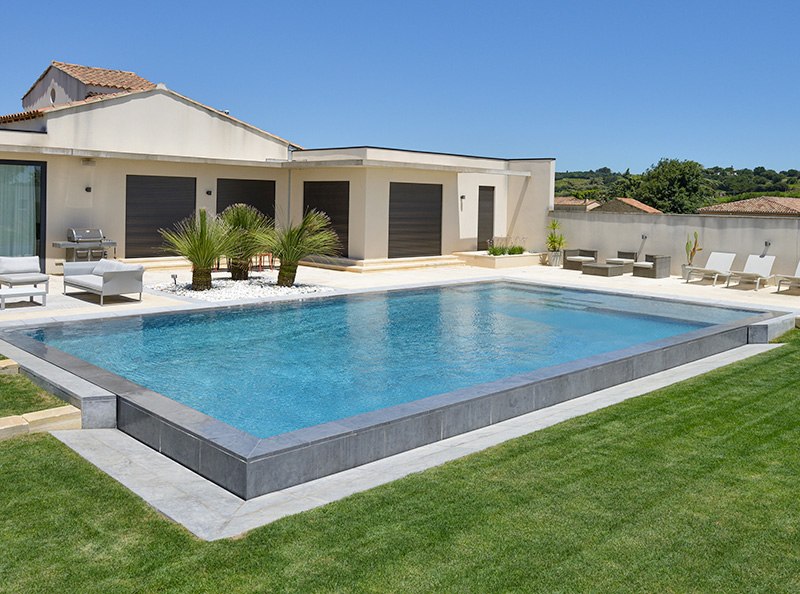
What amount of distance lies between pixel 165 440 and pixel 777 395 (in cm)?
612

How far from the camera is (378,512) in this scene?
4.89m

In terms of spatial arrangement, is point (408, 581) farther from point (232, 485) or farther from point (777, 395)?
point (777, 395)

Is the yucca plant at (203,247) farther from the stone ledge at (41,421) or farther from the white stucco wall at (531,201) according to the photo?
the white stucco wall at (531,201)

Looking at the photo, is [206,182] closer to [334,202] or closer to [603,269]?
[334,202]

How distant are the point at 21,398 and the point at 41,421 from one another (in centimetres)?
97

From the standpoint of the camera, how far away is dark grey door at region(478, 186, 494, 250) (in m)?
23.9

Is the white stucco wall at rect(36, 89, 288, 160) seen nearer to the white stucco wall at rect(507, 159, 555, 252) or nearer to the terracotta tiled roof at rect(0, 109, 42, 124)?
the terracotta tiled roof at rect(0, 109, 42, 124)

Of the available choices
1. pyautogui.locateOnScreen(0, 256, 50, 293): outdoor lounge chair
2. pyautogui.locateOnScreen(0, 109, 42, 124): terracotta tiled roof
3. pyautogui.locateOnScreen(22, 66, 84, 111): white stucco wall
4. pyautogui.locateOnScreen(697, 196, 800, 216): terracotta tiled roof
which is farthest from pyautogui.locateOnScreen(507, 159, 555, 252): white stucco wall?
pyautogui.locateOnScreen(697, 196, 800, 216): terracotta tiled roof

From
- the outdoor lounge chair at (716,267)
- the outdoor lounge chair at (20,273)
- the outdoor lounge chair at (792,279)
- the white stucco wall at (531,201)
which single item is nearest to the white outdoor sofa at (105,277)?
the outdoor lounge chair at (20,273)

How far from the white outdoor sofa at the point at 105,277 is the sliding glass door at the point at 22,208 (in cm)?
400

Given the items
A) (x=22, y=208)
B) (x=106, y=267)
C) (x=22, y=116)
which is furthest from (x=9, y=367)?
(x=22, y=116)

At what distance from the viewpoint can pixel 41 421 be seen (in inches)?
251

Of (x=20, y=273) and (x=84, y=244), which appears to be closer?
(x=20, y=273)

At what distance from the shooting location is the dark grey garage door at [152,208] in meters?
19.0
